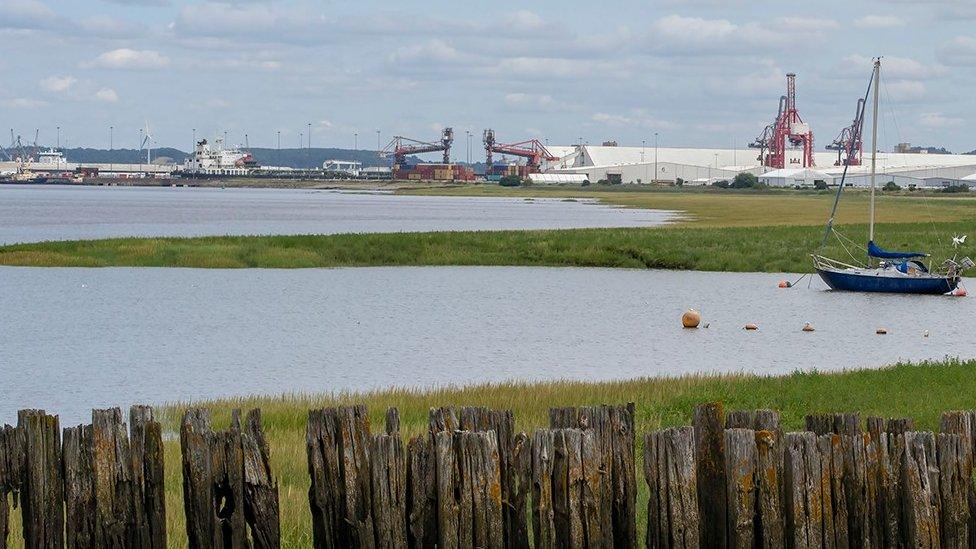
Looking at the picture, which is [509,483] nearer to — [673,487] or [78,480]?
[673,487]

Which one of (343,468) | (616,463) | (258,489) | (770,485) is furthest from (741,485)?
(258,489)

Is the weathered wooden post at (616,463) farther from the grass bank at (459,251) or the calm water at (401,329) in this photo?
the grass bank at (459,251)

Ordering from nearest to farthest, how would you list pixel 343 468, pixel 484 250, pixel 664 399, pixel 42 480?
pixel 343 468, pixel 42 480, pixel 664 399, pixel 484 250

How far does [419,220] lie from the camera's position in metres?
108

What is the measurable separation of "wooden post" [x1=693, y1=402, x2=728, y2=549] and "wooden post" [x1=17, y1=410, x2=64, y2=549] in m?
3.90

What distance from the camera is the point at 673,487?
28.2 feet

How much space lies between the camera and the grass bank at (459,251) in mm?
57156

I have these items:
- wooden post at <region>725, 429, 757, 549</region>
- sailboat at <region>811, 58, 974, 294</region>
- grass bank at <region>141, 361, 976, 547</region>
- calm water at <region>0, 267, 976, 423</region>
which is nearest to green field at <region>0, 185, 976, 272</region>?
calm water at <region>0, 267, 976, 423</region>

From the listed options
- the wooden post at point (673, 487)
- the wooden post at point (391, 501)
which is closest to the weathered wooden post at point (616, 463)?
the wooden post at point (673, 487)

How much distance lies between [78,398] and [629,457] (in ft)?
56.2

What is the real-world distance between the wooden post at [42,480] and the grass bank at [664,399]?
14.9ft

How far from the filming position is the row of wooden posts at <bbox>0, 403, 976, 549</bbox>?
8.55 m

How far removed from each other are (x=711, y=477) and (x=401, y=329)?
28859 millimetres

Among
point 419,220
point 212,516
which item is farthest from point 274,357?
point 419,220
